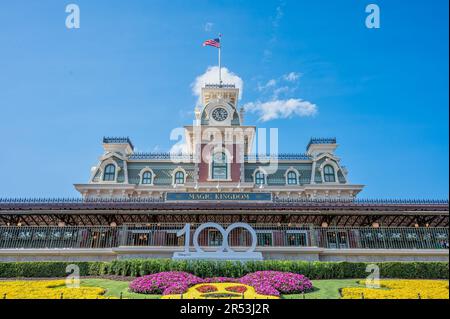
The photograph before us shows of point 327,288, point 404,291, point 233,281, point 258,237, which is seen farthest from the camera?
point 258,237

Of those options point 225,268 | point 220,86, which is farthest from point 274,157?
point 225,268

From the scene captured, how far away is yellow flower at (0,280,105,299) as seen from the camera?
13.7 metres

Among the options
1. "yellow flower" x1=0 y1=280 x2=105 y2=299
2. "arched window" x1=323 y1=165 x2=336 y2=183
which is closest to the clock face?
"arched window" x1=323 y1=165 x2=336 y2=183

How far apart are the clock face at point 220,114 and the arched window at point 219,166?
441 centimetres

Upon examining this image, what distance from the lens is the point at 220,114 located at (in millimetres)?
39219

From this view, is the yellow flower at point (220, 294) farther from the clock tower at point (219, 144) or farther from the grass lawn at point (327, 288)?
the clock tower at point (219, 144)

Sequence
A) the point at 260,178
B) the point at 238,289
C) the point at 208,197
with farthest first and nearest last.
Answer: the point at 260,178 → the point at 208,197 → the point at 238,289

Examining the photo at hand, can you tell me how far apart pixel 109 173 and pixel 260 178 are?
54.2 feet

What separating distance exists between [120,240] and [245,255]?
8.60 meters

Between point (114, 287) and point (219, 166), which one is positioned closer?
point (114, 287)

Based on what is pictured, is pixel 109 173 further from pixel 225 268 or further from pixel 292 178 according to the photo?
pixel 225 268

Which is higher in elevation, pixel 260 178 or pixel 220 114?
pixel 220 114

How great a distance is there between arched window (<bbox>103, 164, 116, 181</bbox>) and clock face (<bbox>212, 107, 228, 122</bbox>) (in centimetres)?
1269
